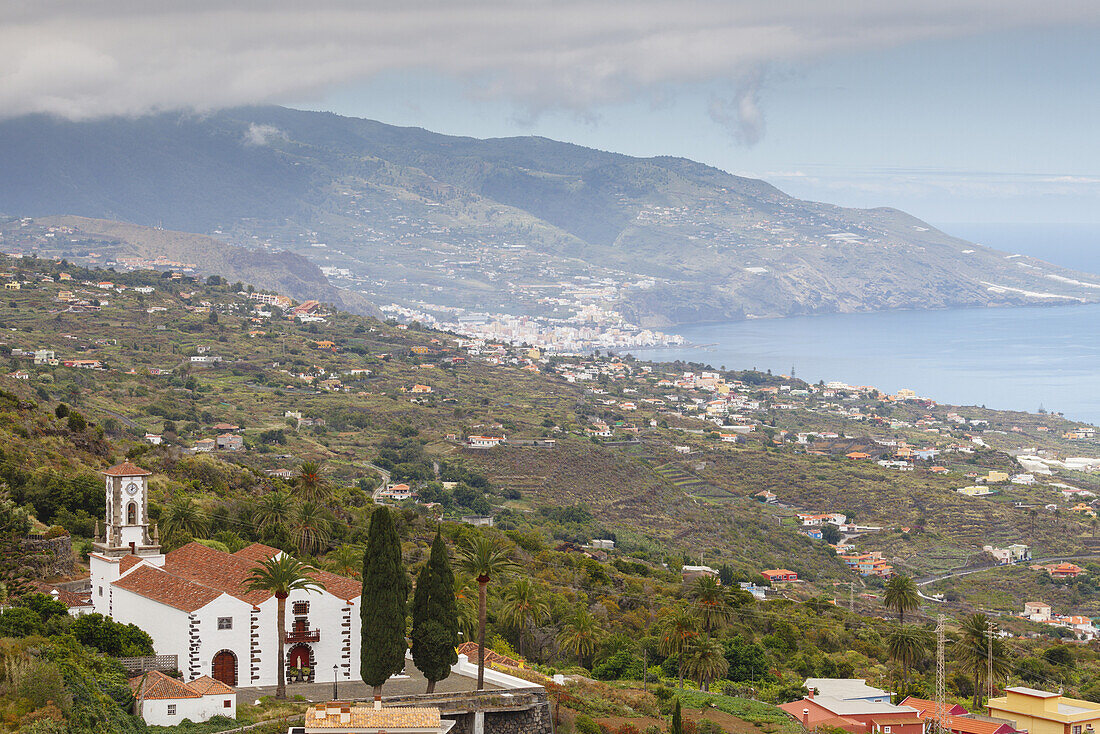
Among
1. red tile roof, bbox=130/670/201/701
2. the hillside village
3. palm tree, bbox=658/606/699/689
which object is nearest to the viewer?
red tile roof, bbox=130/670/201/701

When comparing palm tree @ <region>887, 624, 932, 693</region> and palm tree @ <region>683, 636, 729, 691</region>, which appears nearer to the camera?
palm tree @ <region>683, 636, 729, 691</region>

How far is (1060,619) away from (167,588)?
6019 centimetres

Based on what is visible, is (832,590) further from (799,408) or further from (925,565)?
(799,408)

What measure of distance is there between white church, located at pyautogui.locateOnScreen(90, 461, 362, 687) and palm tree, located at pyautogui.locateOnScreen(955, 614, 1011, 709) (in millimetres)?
20636

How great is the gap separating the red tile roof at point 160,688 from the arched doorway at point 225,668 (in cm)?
202

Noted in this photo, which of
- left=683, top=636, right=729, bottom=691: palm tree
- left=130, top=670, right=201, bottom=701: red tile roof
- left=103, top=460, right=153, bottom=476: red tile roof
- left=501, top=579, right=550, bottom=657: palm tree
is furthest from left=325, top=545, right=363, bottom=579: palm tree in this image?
left=130, top=670, right=201, bottom=701: red tile roof

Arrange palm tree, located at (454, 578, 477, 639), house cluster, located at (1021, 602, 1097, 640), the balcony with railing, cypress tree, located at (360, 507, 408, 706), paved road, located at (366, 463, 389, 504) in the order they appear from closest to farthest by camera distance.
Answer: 1. cypress tree, located at (360, 507, 408, 706)
2. the balcony with railing
3. palm tree, located at (454, 578, 477, 639)
4. house cluster, located at (1021, 602, 1097, 640)
5. paved road, located at (366, 463, 389, 504)

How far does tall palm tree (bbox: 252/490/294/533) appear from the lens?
4153 centimetres

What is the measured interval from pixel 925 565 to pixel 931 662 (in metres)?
47.0

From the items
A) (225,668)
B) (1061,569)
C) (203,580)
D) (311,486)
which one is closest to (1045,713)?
(225,668)

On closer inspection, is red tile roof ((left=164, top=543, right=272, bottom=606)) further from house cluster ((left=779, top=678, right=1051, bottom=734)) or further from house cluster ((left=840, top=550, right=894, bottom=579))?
house cluster ((left=840, top=550, right=894, bottom=579))

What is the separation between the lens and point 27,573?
2962cm

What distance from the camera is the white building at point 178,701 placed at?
23469 millimetres

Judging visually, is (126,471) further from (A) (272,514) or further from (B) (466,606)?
(A) (272,514)
